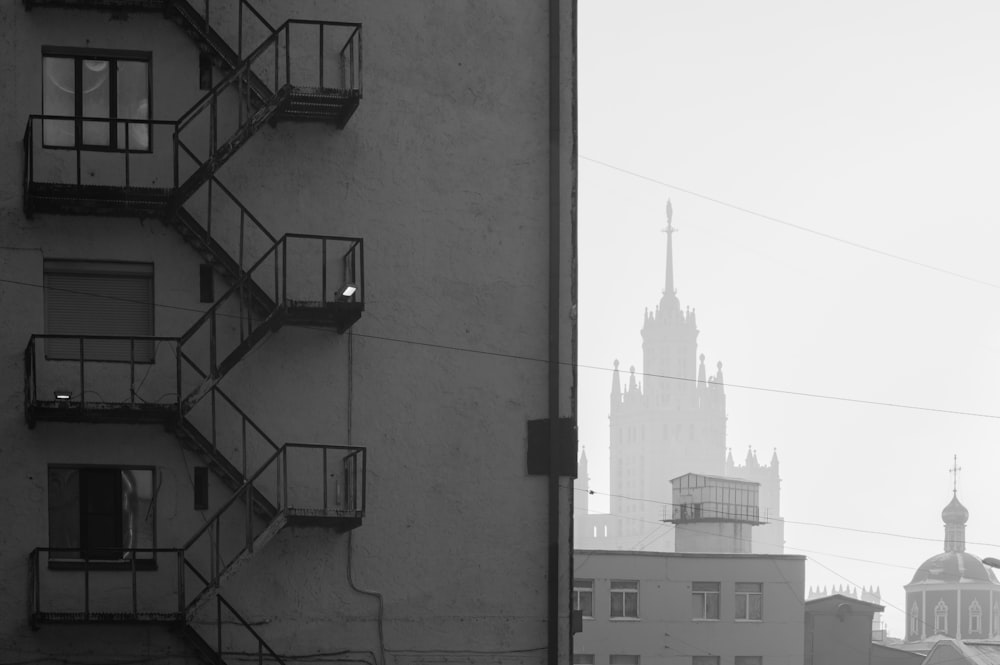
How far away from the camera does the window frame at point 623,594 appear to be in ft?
296

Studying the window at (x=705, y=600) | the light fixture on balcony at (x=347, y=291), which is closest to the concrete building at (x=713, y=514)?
the window at (x=705, y=600)

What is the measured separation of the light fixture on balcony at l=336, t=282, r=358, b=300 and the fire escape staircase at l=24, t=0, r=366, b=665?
0.04 metres

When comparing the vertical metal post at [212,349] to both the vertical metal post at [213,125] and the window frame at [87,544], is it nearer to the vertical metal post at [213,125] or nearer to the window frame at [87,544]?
the window frame at [87,544]

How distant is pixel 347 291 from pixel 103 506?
515cm

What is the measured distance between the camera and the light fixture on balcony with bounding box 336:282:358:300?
90.6ft

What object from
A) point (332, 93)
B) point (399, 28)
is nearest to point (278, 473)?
point (332, 93)

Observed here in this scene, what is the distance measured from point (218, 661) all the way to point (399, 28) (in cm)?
1109

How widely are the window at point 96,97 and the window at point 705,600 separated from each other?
6705 centimetres

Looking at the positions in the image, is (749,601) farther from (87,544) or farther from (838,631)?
(87,544)

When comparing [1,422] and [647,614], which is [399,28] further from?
[647,614]

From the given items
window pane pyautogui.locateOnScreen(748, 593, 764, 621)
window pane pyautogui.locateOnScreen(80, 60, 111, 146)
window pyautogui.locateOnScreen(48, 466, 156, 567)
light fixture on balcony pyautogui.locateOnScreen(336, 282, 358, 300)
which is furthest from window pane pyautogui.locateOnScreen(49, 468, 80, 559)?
window pane pyautogui.locateOnScreen(748, 593, 764, 621)

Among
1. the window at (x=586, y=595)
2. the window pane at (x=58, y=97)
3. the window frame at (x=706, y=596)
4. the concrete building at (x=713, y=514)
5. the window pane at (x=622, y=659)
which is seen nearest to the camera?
the window pane at (x=58, y=97)

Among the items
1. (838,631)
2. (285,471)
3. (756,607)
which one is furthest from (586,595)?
(285,471)

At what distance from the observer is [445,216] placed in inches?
1163
